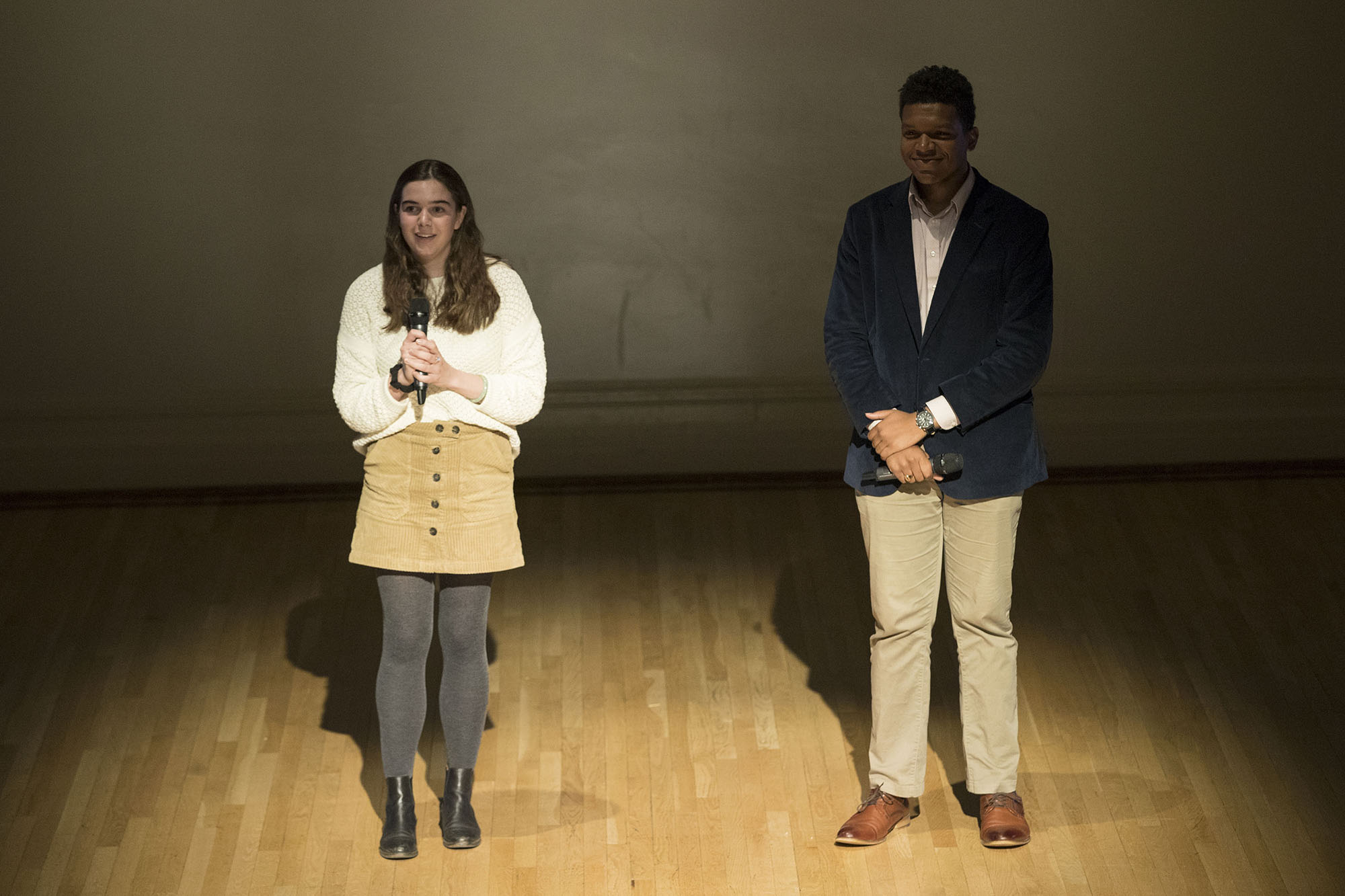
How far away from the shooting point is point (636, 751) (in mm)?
3723

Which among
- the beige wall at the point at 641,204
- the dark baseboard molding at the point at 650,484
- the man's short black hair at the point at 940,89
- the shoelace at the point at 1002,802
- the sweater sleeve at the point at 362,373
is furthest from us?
the dark baseboard molding at the point at 650,484

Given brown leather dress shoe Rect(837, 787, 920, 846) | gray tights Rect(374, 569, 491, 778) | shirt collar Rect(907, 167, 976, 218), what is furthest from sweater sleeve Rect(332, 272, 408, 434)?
brown leather dress shoe Rect(837, 787, 920, 846)

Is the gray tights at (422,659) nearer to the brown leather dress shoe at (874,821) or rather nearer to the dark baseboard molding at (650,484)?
the brown leather dress shoe at (874,821)

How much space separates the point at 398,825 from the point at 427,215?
4.18 feet

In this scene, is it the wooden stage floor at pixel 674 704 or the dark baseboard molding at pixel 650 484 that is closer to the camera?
the wooden stage floor at pixel 674 704

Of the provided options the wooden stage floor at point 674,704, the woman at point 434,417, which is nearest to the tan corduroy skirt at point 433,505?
the woman at point 434,417

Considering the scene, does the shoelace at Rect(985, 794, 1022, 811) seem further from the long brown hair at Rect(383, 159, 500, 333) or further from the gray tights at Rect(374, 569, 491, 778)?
the long brown hair at Rect(383, 159, 500, 333)

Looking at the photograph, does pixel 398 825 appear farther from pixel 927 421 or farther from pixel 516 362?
pixel 927 421

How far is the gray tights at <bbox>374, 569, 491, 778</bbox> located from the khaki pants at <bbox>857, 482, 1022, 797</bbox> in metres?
0.83

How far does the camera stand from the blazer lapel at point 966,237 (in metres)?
3.03

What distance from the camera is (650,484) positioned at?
526 centimetres

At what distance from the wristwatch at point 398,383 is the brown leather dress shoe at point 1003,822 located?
4.87ft

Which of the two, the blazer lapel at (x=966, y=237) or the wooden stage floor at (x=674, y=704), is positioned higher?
the blazer lapel at (x=966, y=237)

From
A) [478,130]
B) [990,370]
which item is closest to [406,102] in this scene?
[478,130]
